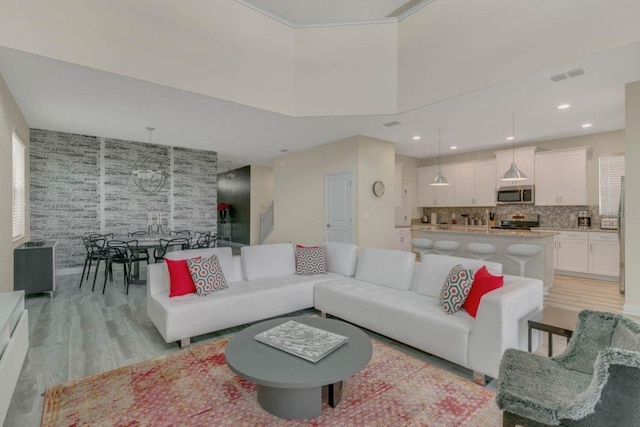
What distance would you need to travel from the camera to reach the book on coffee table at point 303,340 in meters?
2.11

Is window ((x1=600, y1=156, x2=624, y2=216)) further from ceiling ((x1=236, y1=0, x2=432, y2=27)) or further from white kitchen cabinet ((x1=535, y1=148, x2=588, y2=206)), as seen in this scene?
ceiling ((x1=236, y1=0, x2=432, y2=27))

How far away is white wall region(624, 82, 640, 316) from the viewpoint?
12.6 ft

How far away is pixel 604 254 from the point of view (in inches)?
229

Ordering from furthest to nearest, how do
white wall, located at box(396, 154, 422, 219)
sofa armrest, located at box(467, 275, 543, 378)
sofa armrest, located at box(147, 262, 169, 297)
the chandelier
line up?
white wall, located at box(396, 154, 422, 219) → the chandelier → sofa armrest, located at box(147, 262, 169, 297) → sofa armrest, located at box(467, 275, 543, 378)

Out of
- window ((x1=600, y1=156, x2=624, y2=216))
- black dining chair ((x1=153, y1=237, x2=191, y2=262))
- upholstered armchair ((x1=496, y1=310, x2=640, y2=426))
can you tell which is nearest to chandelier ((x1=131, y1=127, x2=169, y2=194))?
black dining chair ((x1=153, y1=237, x2=191, y2=262))

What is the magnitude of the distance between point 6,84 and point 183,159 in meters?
4.10

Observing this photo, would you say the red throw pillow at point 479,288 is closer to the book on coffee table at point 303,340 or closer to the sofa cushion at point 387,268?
the sofa cushion at point 387,268

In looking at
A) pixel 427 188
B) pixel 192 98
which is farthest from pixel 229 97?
pixel 427 188

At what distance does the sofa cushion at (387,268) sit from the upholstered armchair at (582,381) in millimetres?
1688

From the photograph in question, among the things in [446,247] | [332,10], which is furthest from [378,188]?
[332,10]

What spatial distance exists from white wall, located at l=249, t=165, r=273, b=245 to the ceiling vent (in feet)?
28.2

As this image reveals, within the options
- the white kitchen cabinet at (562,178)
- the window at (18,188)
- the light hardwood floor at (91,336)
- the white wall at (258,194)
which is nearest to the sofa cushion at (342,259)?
the light hardwood floor at (91,336)

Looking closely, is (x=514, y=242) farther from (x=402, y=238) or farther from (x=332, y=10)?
(x=332, y=10)

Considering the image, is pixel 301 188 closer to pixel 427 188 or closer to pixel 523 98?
pixel 427 188
